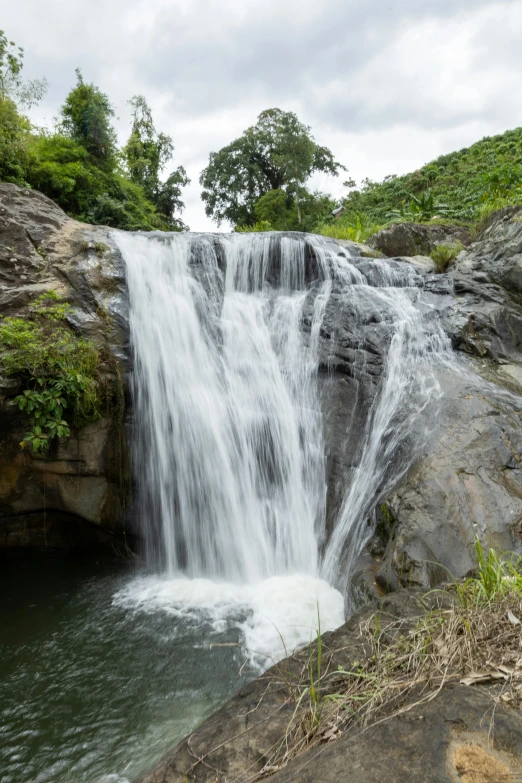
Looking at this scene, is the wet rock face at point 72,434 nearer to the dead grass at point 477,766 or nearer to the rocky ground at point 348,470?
the rocky ground at point 348,470

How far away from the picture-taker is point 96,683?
4.00 metres

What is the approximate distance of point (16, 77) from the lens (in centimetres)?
1321

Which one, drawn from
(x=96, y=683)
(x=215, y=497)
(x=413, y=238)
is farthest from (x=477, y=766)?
(x=413, y=238)

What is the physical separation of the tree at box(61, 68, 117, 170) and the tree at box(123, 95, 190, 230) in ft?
26.1

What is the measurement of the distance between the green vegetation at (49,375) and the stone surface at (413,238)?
8.86 m

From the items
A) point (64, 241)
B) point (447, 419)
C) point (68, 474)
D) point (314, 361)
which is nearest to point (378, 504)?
point (447, 419)

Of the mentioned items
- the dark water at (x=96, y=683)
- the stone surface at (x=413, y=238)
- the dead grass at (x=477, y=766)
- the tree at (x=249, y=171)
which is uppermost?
the tree at (x=249, y=171)

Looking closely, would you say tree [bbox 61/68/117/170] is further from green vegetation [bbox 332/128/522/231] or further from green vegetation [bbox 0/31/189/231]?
green vegetation [bbox 332/128/522/231]

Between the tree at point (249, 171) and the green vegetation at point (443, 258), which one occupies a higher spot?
the tree at point (249, 171)

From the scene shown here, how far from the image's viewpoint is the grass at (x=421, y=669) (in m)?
1.83

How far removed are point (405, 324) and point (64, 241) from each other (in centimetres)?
563

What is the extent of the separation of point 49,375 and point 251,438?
274 cm

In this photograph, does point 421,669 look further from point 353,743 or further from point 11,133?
point 11,133

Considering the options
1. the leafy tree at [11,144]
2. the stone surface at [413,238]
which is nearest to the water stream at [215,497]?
the stone surface at [413,238]
